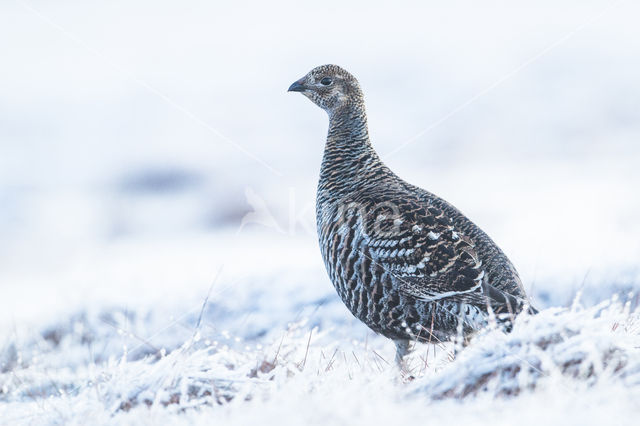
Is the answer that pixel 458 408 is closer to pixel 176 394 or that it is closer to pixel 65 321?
pixel 176 394

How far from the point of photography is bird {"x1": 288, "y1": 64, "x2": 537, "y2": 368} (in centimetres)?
543

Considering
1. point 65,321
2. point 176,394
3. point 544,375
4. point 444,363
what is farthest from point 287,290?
point 544,375

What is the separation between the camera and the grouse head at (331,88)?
24.6 feet

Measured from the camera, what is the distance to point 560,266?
952cm

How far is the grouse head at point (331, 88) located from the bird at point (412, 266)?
4.08 ft

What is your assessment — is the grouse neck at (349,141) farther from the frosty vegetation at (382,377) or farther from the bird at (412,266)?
the frosty vegetation at (382,377)

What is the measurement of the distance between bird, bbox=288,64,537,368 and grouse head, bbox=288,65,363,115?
1244 mm

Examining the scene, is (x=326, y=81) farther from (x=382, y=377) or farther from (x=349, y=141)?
(x=382, y=377)

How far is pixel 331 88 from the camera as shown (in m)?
7.54

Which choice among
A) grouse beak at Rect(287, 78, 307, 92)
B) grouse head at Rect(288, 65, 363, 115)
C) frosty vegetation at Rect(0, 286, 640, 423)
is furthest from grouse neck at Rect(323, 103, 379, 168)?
frosty vegetation at Rect(0, 286, 640, 423)

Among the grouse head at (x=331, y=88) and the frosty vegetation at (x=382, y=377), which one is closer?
the frosty vegetation at (x=382, y=377)

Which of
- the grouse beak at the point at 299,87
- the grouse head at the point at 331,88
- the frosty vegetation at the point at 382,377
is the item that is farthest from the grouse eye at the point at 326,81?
the frosty vegetation at the point at 382,377

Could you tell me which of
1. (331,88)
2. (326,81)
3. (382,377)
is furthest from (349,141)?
(382,377)

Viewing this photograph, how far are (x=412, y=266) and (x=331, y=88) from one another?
2.66 m
